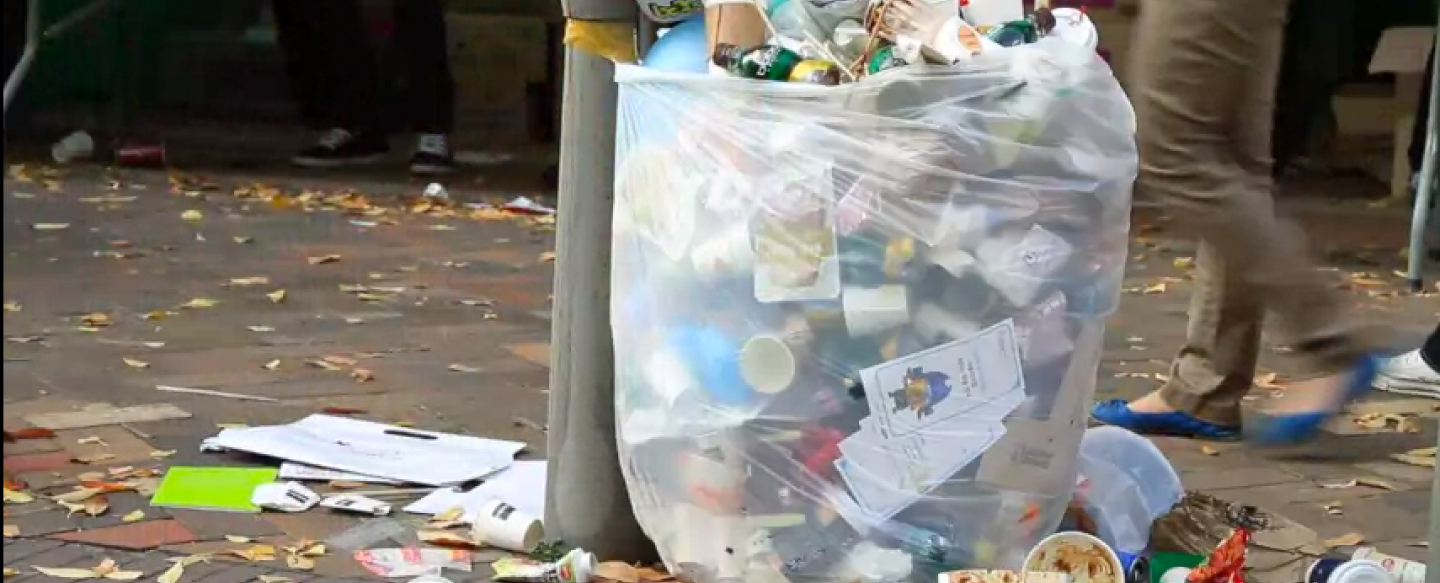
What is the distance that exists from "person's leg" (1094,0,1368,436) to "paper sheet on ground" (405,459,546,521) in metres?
1.09

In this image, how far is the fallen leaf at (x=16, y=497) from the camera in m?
2.96

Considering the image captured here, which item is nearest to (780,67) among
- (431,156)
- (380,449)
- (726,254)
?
(726,254)

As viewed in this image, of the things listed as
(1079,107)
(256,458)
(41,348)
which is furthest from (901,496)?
(41,348)

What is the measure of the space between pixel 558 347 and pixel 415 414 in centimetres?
104

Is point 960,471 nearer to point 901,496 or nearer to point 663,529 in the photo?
point 901,496

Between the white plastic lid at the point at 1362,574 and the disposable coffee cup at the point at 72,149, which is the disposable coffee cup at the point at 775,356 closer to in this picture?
the white plastic lid at the point at 1362,574

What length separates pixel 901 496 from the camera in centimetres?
238

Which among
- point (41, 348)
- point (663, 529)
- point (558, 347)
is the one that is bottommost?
point (41, 348)

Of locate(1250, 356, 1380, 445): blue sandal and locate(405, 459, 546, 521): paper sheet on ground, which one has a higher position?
locate(1250, 356, 1380, 445): blue sandal

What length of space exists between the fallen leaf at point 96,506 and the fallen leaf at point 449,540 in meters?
0.53

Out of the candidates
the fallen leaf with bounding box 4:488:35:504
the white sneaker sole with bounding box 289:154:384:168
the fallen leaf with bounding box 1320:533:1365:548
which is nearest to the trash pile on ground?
the fallen leaf with bounding box 1320:533:1365:548

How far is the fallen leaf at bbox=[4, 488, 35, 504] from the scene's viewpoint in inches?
117

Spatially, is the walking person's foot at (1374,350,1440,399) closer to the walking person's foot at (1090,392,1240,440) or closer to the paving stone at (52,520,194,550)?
the walking person's foot at (1090,392,1240,440)

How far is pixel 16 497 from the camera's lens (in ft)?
9.78
